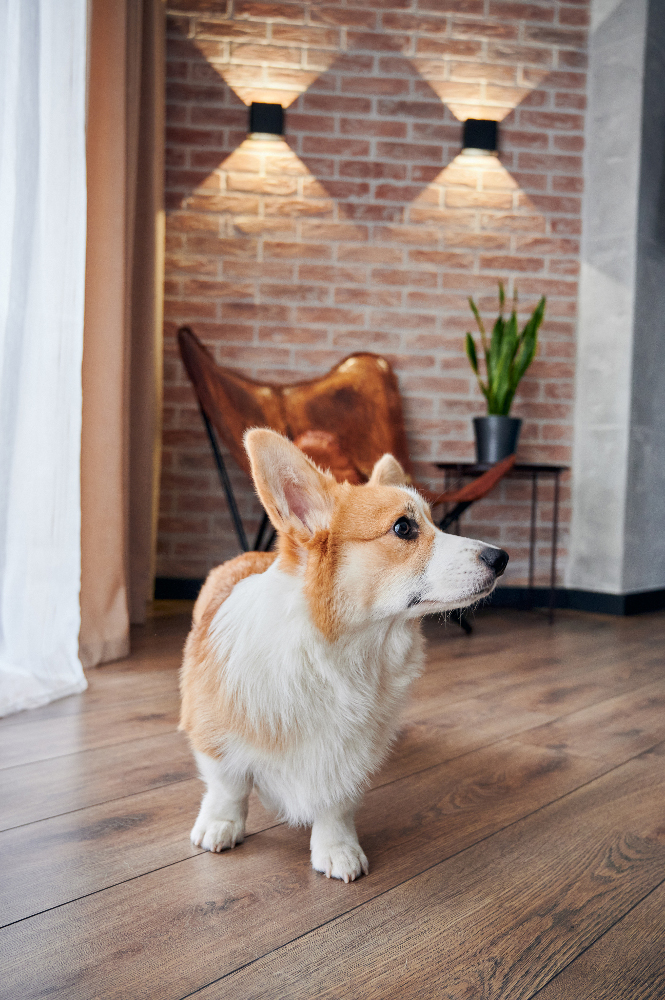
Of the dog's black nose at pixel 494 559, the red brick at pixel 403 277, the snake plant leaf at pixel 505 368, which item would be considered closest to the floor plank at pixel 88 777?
the dog's black nose at pixel 494 559

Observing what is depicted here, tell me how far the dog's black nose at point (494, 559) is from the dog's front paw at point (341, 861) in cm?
44

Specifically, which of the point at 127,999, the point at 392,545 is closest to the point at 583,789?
the point at 392,545

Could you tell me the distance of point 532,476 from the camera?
3.47 metres

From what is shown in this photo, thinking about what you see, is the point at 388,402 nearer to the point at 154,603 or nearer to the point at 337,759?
the point at 154,603

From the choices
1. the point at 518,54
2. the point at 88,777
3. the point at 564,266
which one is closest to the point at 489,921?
the point at 88,777

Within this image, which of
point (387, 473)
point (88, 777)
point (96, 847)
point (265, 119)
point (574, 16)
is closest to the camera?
point (96, 847)

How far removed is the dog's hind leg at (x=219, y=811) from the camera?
3.52 feet

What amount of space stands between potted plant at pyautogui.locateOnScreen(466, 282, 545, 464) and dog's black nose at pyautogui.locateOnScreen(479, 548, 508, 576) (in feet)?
7.08

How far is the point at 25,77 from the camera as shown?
173 centimetres

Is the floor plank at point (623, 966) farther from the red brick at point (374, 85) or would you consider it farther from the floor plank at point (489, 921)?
the red brick at point (374, 85)

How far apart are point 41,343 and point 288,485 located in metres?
1.18

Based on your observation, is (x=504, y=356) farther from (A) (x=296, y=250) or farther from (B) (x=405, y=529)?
(B) (x=405, y=529)

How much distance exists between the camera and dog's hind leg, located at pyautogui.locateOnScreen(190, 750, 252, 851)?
1.07m

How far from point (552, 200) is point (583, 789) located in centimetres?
292
